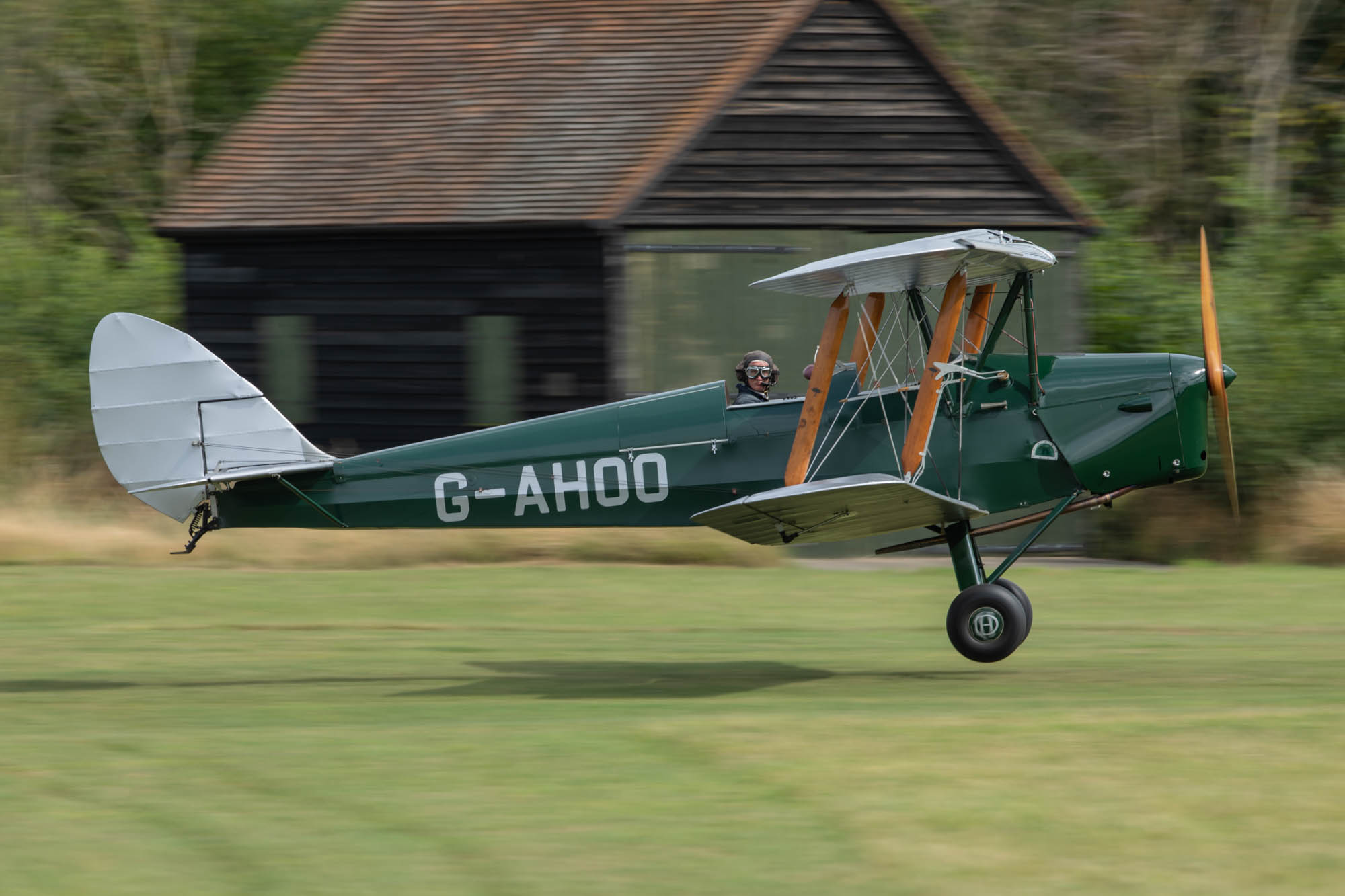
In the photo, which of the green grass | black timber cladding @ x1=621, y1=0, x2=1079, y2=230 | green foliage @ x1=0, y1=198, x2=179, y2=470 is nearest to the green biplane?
the green grass

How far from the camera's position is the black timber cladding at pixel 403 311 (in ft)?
51.8

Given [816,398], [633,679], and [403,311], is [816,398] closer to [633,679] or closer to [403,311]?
[633,679]

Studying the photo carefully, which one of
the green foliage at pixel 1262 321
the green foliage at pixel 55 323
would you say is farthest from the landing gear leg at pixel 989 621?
the green foliage at pixel 55 323

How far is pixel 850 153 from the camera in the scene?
16016 millimetres

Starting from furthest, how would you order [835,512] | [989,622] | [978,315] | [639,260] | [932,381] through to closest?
[639,260]
[978,315]
[989,622]
[932,381]
[835,512]

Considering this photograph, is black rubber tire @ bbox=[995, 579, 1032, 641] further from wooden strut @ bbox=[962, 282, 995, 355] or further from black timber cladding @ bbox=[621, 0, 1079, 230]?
black timber cladding @ bbox=[621, 0, 1079, 230]

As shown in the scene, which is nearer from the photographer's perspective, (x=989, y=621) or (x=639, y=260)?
(x=989, y=621)

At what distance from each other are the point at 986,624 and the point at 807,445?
1570 millimetres

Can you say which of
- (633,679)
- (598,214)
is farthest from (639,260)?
(633,679)

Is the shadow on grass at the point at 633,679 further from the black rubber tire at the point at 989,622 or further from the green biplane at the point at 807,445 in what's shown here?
the green biplane at the point at 807,445

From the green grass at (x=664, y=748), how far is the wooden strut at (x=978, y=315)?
2.20m

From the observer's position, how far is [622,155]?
1582cm

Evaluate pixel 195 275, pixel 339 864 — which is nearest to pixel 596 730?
pixel 339 864

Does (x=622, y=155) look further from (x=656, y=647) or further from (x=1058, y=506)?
(x=1058, y=506)
